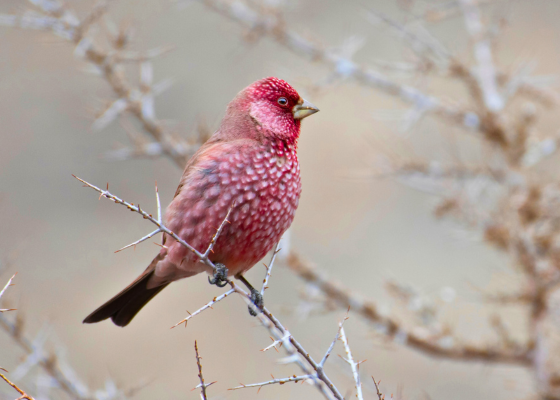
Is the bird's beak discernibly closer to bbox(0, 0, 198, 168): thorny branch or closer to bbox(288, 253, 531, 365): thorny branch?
bbox(0, 0, 198, 168): thorny branch

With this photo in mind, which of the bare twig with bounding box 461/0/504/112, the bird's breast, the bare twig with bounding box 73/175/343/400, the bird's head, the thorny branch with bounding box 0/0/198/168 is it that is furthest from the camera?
the bare twig with bounding box 461/0/504/112

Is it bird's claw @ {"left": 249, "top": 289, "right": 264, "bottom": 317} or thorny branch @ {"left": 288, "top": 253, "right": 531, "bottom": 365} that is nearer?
bird's claw @ {"left": 249, "top": 289, "right": 264, "bottom": 317}

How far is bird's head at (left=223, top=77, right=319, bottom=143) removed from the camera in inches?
120

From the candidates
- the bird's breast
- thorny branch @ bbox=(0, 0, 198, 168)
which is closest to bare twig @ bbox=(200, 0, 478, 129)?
thorny branch @ bbox=(0, 0, 198, 168)

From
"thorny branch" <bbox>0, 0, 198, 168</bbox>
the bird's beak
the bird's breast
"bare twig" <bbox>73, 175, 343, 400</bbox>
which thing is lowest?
"bare twig" <bbox>73, 175, 343, 400</bbox>

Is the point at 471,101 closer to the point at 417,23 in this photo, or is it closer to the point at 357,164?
the point at 417,23

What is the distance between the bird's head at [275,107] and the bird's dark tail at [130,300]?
0.93 meters

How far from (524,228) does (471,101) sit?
54.1 inches

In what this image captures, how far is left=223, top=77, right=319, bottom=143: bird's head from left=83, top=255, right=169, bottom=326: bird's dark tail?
0.93 meters

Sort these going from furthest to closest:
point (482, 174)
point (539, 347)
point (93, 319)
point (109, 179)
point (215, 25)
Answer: point (215, 25)
point (109, 179)
point (482, 174)
point (539, 347)
point (93, 319)

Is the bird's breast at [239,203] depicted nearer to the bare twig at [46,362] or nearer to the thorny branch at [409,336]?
the bare twig at [46,362]

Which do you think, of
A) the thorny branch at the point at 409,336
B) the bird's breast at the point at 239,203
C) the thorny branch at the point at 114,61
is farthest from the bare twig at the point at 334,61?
the bird's breast at the point at 239,203

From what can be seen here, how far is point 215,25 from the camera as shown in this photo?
9.64 metres

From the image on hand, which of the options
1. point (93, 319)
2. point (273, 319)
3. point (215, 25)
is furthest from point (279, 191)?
point (215, 25)
